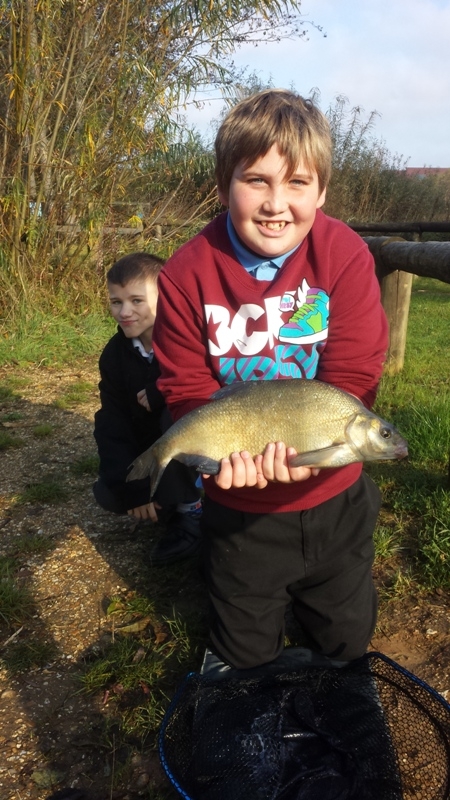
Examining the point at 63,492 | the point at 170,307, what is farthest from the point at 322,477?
the point at 63,492

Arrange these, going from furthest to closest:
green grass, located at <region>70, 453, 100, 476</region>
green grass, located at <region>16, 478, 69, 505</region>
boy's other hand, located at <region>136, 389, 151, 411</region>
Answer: green grass, located at <region>70, 453, 100, 476</region>, green grass, located at <region>16, 478, 69, 505</region>, boy's other hand, located at <region>136, 389, 151, 411</region>

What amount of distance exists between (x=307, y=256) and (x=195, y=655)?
144 centimetres

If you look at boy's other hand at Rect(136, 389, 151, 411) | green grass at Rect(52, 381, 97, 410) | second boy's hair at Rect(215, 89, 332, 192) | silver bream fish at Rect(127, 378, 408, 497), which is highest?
second boy's hair at Rect(215, 89, 332, 192)

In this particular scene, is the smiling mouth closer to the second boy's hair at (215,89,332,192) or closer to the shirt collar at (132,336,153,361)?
the second boy's hair at (215,89,332,192)

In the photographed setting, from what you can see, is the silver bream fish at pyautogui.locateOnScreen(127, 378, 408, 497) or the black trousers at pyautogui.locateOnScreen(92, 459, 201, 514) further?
Result: the black trousers at pyautogui.locateOnScreen(92, 459, 201, 514)

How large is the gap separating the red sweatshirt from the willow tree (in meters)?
5.18

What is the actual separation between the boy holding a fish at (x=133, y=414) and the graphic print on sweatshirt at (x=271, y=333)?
91 centimetres

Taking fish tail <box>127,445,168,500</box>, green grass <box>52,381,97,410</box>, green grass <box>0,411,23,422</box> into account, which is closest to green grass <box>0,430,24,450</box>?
green grass <box>0,411,23,422</box>

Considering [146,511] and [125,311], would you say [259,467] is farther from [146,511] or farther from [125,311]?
[125,311]

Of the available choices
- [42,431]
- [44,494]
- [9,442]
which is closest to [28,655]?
[44,494]

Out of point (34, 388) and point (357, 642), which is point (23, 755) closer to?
point (357, 642)

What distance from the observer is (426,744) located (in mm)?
1990

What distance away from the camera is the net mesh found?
1841 millimetres

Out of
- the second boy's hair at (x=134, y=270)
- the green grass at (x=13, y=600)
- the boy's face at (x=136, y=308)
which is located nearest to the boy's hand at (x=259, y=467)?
the green grass at (x=13, y=600)
